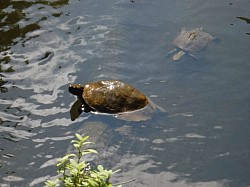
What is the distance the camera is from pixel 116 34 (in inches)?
316

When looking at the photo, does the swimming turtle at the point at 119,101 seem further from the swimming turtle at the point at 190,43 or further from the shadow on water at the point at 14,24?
the shadow on water at the point at 14,24

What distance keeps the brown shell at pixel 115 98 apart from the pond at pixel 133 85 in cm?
20

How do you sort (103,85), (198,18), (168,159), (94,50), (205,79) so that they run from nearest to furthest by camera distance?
(168,159), (103,85), (205,79), (94,50), (198,18)

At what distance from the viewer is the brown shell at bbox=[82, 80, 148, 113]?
20.4 ft

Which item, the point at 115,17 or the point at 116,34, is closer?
the point at 116,34

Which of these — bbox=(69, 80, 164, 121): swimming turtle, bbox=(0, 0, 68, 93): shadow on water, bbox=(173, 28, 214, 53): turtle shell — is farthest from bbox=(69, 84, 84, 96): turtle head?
bbox=(173, 28, 214, 53): turtle shell

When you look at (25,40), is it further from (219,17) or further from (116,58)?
(219,17)

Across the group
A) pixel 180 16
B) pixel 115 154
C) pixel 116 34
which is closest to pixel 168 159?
pixel 115 154

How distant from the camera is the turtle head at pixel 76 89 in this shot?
21.0 feet

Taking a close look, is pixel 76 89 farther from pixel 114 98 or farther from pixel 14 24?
pixel 14 24

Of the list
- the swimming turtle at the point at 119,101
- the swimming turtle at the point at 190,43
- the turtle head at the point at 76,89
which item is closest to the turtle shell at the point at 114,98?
Result: the swimming turtle at the point at 119,101

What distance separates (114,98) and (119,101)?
0.10 metres

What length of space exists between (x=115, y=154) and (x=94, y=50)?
2766 mm

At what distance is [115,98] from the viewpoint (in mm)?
6195
